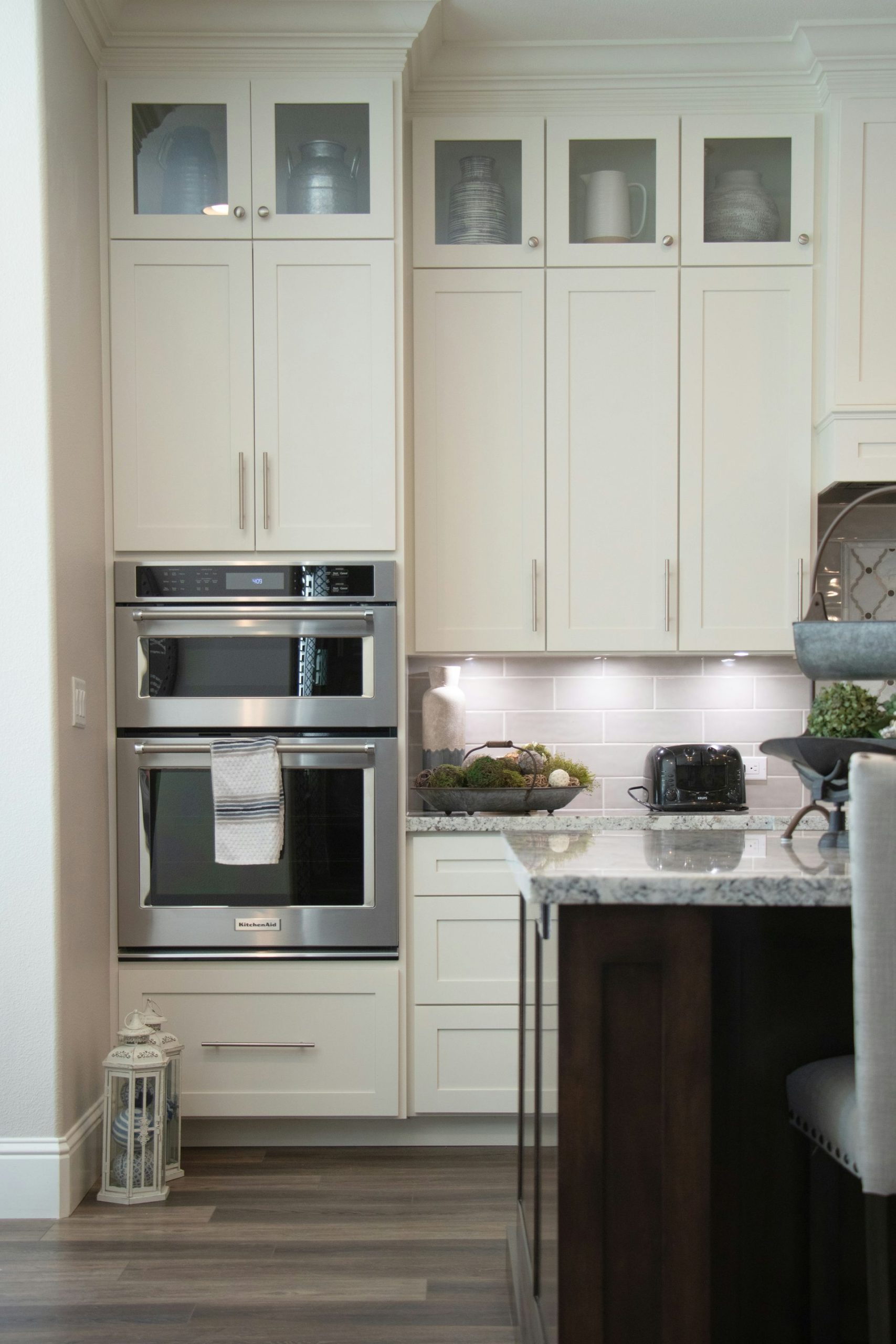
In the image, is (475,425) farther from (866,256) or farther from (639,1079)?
(639,1079)

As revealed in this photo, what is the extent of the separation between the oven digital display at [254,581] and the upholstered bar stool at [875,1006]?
204cm

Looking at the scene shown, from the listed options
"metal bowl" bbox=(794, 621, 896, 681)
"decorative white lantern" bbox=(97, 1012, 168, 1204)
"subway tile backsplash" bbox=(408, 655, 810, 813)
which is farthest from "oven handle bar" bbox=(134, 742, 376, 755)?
"metal bowl" bbox=(794, 621, 896, 681)

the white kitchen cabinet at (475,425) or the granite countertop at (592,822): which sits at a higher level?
the white kitchen cabinet at (475,425)

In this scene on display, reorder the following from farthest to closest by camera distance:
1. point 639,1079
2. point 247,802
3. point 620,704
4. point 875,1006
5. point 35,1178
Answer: point 620,704 < point 247,802 < point 35,1178 < point 639,1079 < point 875,1006

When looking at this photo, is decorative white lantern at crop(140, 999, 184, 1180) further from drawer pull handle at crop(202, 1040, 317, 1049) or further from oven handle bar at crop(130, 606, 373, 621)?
oven handle bar at crop(130, 606, 373, 621)

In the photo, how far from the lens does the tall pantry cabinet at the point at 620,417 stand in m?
3.30

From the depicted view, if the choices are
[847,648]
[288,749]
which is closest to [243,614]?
[288,749]

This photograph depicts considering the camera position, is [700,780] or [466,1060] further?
[700,780]

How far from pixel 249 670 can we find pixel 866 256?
2.06 metres

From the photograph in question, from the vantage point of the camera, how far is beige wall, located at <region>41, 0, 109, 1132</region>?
8.79 ft

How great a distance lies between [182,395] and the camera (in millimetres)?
3074

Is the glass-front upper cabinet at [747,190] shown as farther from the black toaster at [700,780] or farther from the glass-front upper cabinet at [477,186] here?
the black toaster at [700,780]

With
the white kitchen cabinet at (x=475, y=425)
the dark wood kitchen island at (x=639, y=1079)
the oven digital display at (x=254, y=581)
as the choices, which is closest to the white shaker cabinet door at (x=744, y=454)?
the white kitchen cabinet at (x=475, y=425)

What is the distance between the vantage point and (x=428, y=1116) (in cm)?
308
